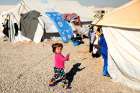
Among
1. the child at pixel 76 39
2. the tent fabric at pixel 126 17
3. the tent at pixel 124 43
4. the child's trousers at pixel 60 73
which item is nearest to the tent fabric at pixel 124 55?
the tent at pixel 124 43

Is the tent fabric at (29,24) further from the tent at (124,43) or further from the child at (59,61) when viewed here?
the child at (59,61)

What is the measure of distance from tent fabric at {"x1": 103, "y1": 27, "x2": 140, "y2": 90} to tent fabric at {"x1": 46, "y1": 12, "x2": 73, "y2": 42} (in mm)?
→ 11864

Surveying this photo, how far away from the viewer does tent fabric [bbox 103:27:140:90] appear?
1002 cm

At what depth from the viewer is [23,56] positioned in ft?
53.2

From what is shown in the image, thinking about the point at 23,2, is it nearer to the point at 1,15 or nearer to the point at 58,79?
the point at 1,15

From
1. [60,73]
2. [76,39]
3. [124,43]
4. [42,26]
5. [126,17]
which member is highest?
[126,17]

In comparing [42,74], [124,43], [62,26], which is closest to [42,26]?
[62,26]

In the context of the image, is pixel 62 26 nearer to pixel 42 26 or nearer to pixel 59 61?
→ pixel 42 26

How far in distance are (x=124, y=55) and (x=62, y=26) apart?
13659mm

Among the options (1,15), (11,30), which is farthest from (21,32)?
(1,15)

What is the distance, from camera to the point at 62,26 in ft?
78.0

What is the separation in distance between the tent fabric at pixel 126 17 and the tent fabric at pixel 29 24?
39.4ft

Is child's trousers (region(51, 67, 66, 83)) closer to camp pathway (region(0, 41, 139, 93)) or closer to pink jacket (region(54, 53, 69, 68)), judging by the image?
pink jacket (region(54, 53, 69, 68))

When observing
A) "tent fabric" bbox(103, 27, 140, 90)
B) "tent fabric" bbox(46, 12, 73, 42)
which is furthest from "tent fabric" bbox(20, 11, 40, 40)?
"tent fabric" bbox(103, 27, 140, 90)
